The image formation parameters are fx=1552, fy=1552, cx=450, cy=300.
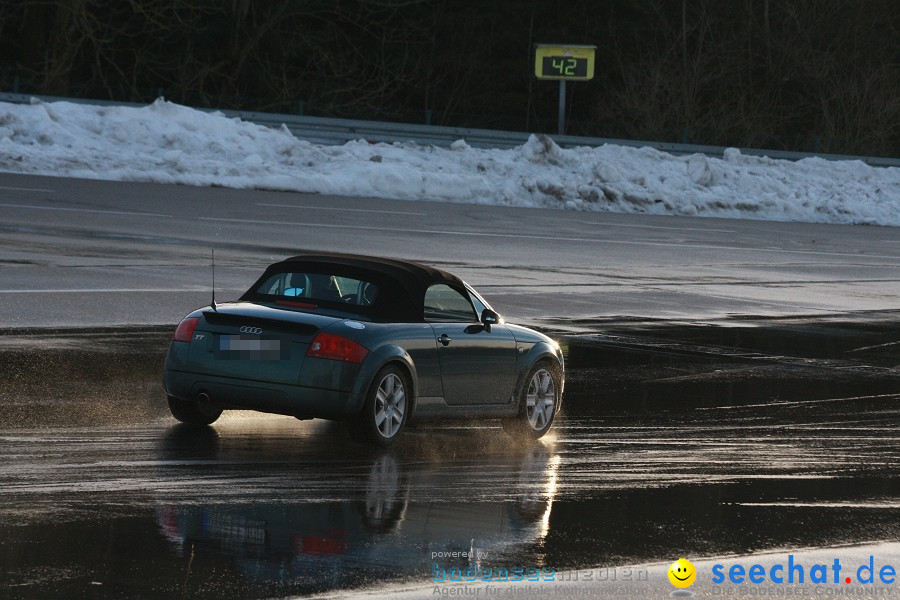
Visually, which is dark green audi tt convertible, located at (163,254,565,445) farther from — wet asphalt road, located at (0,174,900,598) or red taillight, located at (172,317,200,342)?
wet asphalt road, located at (0,174,900,598)

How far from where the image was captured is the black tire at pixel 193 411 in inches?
350

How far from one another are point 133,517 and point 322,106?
4125 centimetres

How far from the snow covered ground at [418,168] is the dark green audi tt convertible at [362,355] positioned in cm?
2046

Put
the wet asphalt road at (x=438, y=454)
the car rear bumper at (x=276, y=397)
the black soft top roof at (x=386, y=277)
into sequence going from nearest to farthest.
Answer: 1. the wet asphalt road at (x=438, y=454)
2. the car rear bumper at (x=276, y=397)
3. the black soft top roof at (x=386, y=277)

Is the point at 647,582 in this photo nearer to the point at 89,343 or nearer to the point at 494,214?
the point at 89,343

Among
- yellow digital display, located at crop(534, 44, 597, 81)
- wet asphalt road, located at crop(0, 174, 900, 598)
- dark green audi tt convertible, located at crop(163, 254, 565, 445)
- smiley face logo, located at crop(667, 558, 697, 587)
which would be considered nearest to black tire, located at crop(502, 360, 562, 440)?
dark green audi tt convertible, located at crop(163, 254, 565, 445)

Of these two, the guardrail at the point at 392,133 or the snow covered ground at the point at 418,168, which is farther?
the guardrail at the point at 392,133

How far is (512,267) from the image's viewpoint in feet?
68.9

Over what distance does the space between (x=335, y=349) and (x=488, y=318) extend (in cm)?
142

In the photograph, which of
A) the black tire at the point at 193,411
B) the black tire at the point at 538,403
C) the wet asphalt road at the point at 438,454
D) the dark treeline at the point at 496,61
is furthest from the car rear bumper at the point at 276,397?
the dark treeline at the point at 496,61

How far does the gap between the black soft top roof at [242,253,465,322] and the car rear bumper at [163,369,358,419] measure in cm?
71

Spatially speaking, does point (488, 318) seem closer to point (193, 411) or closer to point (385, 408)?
point (385, 408)

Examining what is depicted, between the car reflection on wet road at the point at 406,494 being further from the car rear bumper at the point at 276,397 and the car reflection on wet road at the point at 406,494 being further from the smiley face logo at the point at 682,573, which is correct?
the car rear bumper at the point at 276,397

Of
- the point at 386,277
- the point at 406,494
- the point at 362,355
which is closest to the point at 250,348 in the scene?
the point at 362,355
